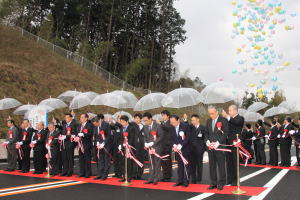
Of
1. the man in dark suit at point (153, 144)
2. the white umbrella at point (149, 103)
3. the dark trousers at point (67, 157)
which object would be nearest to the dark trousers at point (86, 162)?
the dark trousers at point (67, 157)

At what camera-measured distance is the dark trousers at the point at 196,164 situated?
10698 millimetres

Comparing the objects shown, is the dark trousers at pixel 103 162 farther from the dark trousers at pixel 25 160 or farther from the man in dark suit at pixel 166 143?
the dark trousers at pixel 25 160

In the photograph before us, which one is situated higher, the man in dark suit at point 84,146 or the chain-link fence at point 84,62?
the chain-link fence at point 84,62

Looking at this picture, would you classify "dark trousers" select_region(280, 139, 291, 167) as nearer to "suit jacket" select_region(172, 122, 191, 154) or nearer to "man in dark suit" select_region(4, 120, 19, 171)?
"suit jacket" select_region(172, 122, 191, 154)

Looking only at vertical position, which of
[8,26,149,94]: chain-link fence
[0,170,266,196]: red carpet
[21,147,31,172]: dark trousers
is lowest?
[0,170,266,196]: red carpet

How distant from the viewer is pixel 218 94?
1082 cm

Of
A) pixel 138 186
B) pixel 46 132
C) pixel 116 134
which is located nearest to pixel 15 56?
pixel 46 132

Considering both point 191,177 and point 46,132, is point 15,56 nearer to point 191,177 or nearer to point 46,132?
point 46,132

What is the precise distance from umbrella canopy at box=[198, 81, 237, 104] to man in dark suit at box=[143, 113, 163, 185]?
5.78 ft

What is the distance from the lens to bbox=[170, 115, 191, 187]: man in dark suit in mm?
9984

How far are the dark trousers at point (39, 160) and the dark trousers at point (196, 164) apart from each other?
5516 mm

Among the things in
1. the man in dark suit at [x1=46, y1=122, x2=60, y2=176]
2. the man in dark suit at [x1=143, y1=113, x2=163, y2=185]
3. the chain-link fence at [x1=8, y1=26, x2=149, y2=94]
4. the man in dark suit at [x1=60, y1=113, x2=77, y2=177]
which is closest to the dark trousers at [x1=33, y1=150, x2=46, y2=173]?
the man in dark suit at [x1=46, y1=122, x2=60, y2=176]

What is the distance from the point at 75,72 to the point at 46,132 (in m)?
24.4

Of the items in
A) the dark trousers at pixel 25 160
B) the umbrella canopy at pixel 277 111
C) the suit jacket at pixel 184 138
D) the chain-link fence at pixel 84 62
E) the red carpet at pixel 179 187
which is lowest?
the red carpet at pixel 179 187
